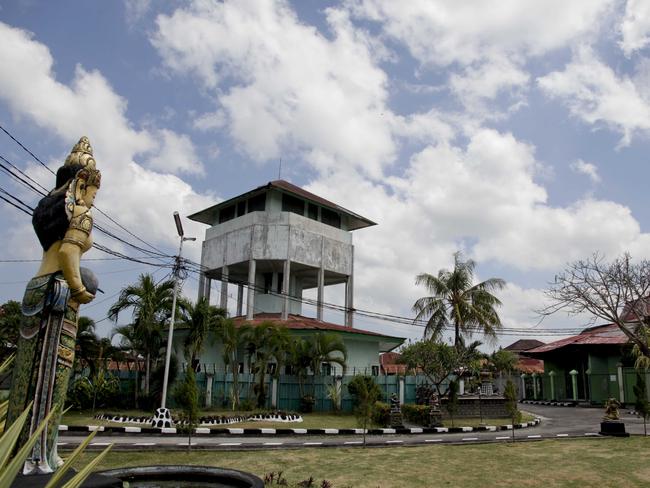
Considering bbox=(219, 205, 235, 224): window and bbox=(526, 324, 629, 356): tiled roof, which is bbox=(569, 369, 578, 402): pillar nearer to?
bbox=(526, 324, 629, 356): tiled roof

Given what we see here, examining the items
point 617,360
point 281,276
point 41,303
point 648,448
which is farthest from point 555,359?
point 41,303

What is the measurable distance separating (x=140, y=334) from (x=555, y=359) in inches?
1215

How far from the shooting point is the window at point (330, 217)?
34.1m

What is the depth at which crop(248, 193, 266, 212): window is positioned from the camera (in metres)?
32.1

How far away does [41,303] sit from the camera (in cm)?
601

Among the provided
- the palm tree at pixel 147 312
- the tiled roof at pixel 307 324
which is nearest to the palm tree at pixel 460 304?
the tiled roof at pixel 307 324

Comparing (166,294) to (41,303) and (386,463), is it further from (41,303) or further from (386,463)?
(41,303)

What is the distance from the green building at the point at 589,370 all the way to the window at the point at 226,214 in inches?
924

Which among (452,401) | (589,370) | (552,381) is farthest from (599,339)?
(452,401)

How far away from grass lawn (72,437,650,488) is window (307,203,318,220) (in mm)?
21376

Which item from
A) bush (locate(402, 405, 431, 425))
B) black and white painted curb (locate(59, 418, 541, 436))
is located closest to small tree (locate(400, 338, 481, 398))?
bush (locate(402, 405, 431, 425))

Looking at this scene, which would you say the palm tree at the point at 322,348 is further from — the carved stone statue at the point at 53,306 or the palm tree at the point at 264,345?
the carved stone statue at the point at 53,306

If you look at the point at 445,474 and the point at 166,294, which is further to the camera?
the point at 166,294

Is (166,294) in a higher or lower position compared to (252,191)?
lower
